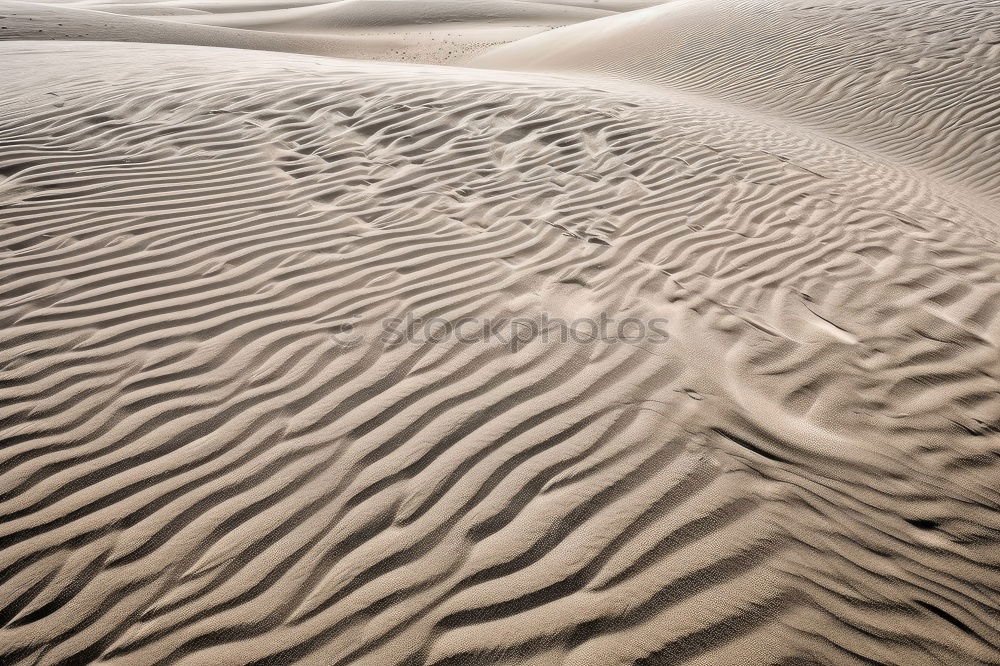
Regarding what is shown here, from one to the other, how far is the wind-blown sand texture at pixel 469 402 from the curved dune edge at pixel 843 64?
10.7 ft

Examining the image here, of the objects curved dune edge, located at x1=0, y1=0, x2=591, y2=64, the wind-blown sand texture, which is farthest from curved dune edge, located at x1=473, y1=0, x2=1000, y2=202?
curved dune edge, located at x1=0, y1=0, x2=591, y2=64

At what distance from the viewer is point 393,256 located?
3.59m

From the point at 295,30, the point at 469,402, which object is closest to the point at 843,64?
the point at 469,402

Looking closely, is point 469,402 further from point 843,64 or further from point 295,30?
point 295,30

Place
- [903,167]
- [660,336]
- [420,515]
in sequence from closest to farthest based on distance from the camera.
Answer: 1. [420,515]
2. [660,336]
3. [903,167]

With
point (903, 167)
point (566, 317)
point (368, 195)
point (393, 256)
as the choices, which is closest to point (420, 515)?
point (566, 317)

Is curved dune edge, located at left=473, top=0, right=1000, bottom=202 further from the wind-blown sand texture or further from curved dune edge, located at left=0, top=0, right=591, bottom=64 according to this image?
curved dune edge, located at left=0, top=0, right=591, bottom=64

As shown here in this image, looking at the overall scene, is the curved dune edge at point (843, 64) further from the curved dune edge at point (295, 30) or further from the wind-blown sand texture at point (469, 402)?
the curved dune edge at point (295, 30)

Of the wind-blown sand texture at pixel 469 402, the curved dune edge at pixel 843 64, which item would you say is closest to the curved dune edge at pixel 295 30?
the curved dune edge at pixel 843 64

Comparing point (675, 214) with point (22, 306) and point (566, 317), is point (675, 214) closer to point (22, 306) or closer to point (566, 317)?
point (566, 317)

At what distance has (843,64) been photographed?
10000mm

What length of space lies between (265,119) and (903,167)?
7.49 metres

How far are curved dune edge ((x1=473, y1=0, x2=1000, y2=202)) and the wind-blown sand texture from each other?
3.27 m

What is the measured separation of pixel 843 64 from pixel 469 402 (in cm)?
1096
